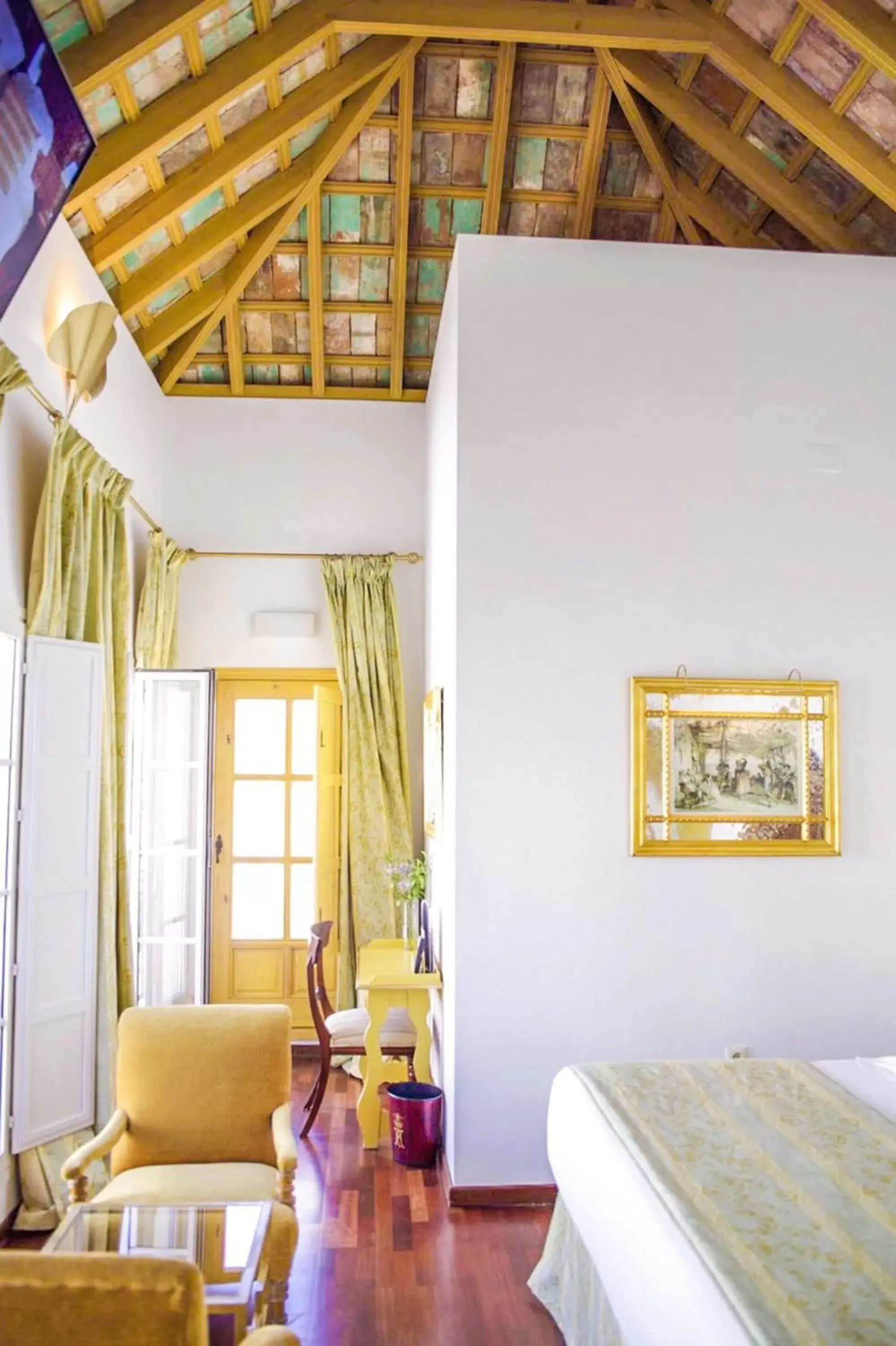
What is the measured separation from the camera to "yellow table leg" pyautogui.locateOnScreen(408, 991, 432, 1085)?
4.51 meters

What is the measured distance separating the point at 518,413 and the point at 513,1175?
2889 millimetres

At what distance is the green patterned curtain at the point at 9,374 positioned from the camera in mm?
3344

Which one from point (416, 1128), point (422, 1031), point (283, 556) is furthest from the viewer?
point (283, 556)

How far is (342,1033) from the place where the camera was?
15.6 feet

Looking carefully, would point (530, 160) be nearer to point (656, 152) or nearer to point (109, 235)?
point (656, 152)

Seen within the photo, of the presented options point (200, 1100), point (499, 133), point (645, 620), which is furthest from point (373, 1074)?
point (499, 133)

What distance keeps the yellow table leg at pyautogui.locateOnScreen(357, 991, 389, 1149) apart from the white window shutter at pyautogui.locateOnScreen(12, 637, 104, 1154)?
3.64 ft

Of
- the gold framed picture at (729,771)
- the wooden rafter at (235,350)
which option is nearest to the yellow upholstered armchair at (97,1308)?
the gold framed picture at (729,771)

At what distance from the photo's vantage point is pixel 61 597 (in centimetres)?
411

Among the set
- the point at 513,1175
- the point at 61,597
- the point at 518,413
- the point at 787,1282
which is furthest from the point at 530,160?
the point at 787,1282

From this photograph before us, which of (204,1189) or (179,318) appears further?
(179,318)

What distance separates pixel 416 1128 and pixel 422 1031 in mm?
399

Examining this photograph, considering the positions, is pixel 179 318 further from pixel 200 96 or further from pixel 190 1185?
pixel 190 1185

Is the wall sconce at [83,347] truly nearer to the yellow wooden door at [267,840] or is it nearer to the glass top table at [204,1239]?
the yellow wooden door at [267,840]
